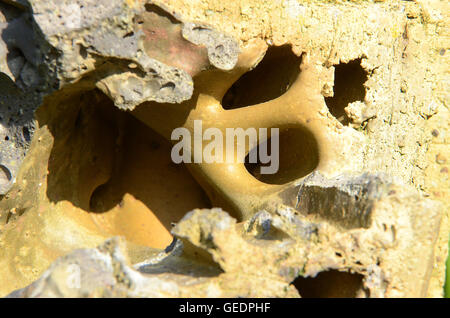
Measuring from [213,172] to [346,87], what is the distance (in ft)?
1.90

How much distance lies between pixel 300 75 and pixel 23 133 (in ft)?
2.74

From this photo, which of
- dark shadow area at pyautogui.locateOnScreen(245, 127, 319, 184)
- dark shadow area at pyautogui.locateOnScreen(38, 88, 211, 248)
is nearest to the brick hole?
dark shadow area at pyautogui.locateOnScreen(38, 88, 211, 248)

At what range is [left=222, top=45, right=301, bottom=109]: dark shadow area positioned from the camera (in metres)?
1.62

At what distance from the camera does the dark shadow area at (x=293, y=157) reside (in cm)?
157

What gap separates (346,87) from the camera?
69.5 inches

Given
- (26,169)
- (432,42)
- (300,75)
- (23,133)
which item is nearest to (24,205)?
(26,169)

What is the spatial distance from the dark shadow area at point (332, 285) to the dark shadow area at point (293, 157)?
44cm

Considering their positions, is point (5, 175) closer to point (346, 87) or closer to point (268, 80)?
point (268, 80)

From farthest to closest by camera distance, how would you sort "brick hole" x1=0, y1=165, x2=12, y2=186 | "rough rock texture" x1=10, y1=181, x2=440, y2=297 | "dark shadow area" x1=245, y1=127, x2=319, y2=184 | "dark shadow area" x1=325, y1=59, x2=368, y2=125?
1. "dark shadow area" x1=325, y1=59, x2=368, y2=125
2. "dark shadow area" x1=245, y1=127, x2=319, y2=184
3. "brick hole" x1=0, y1=165, x2=12, y2=186
4. "rough rock texture" x1=10, y1=181, x2=440, y2=297

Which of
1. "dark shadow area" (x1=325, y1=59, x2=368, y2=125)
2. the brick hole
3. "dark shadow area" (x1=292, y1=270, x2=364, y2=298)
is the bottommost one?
"dark shadow area" (x1=292, y1=270, x2=364, y2=298)

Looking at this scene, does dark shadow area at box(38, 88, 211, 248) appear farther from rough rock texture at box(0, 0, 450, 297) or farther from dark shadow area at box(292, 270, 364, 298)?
dark shadow area at box(292, 270, 364, 298)

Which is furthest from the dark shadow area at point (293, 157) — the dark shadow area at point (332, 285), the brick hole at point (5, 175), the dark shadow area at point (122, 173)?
the brick hole at point (5, 175)

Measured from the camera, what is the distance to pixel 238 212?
1.56 m
